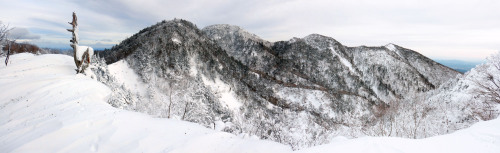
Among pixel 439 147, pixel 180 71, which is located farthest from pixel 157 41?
pixel 439 147

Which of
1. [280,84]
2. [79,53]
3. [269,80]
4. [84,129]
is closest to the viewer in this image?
[84,129]

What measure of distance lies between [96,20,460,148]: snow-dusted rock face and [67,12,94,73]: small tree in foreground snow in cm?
666

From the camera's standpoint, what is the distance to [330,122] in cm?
6569

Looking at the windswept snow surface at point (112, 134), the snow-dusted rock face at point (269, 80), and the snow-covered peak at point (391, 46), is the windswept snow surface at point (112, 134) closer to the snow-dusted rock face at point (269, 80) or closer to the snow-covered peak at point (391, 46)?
the snow-dusted rock face at point (269, 80)

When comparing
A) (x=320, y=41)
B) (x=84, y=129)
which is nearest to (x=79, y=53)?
(x=84, y=129)

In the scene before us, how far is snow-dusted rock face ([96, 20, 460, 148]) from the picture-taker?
44.0 metres

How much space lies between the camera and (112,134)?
394 inches

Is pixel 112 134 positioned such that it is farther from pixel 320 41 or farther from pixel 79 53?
pixel 320 41

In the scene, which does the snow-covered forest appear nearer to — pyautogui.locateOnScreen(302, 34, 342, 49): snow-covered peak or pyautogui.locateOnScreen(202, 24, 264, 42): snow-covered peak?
pyautogui.locateOnScreen(302, 34, 342, 49): snow-covered peak

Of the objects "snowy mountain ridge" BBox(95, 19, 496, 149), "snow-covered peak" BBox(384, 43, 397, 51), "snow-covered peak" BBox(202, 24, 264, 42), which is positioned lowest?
"snowy mountain ridge" BBox(95, 19, 496, 149)

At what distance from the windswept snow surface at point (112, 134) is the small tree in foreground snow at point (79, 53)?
27.7ft

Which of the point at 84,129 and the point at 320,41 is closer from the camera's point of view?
the point at 84,129

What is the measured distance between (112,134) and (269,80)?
8289cm

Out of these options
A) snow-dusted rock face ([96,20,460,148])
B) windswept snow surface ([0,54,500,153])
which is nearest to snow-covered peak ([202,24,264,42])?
snow-dusted rock face ([96,20,460,148])
